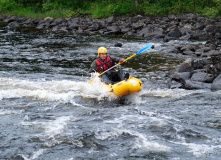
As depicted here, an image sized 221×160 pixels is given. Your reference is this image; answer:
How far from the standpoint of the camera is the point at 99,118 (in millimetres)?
6441

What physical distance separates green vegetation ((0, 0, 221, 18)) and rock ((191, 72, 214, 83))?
49.6ft

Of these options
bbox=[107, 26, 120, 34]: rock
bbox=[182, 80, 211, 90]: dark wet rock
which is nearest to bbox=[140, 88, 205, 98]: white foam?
bbox=[182, 80, 211, 90]: dark wet rock

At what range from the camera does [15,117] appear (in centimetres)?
648

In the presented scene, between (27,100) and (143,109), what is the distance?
9.46 ft

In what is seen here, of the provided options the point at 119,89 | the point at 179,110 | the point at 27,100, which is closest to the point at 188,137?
the point at 179,110

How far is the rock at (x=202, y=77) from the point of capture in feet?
28.9

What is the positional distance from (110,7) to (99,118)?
2364cm

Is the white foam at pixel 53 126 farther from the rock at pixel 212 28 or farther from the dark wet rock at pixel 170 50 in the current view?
the rock at pixel 212 28

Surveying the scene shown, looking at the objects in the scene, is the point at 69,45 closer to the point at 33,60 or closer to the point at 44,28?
the point at 33,60

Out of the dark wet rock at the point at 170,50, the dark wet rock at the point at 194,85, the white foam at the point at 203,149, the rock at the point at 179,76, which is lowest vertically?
the white foam at the point at 203,149

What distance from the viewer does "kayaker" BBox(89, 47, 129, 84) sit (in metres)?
8.31

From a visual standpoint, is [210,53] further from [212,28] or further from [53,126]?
[53,126]

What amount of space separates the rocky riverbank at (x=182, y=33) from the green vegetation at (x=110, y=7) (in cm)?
176

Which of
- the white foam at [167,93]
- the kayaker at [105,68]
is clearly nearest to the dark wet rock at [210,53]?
the white foam at [167,93]
